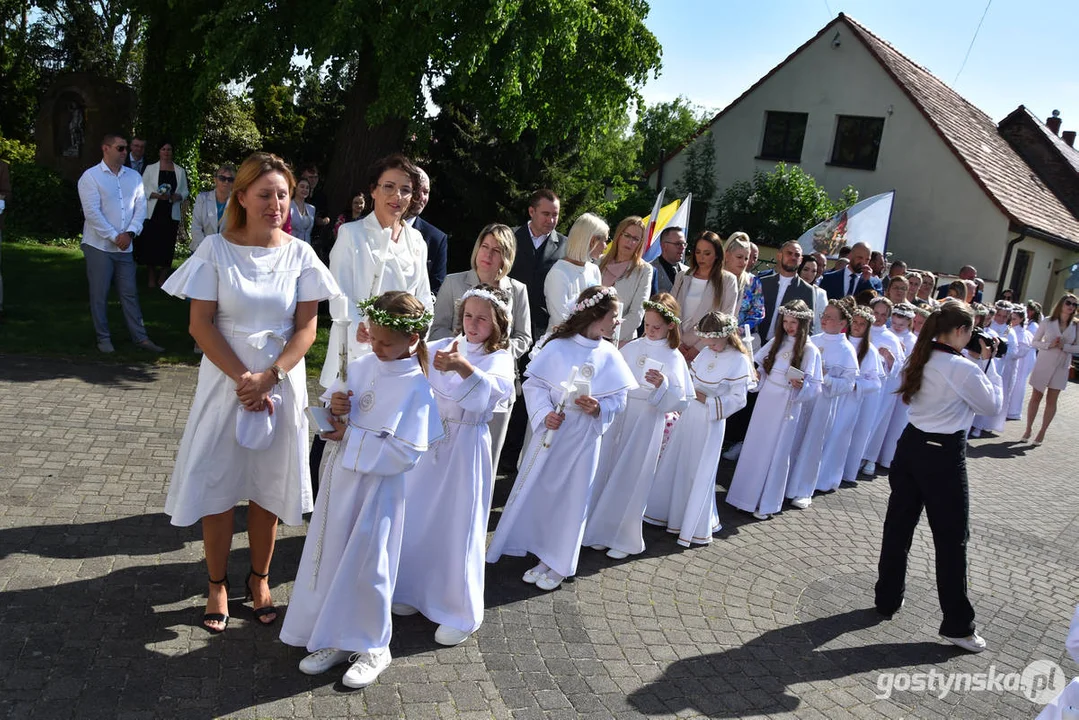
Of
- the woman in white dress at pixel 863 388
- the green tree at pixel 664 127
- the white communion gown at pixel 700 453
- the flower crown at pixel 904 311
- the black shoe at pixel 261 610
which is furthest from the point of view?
the green tree at pixel 664 127

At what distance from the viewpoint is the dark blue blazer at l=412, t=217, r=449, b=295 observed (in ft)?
20.8

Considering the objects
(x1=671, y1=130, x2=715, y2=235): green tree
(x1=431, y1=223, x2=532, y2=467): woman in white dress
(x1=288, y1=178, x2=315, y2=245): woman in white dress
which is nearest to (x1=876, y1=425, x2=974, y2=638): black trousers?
(x1=431, y1=223, x2=532, y2=467): woman in white dress

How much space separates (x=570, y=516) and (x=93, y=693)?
9.54 ft

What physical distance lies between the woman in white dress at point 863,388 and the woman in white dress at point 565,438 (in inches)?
163

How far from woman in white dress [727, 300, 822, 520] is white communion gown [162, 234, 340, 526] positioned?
459 centimetres

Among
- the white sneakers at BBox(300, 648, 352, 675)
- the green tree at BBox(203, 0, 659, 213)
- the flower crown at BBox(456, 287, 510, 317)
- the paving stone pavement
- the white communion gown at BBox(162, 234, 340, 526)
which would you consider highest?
the green tree at BBox(203, 0, 659, 213)

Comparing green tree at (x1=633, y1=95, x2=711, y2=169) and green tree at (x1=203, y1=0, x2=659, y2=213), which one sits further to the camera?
green tree at (x1=633, y1=95, x2=711, y2=169)

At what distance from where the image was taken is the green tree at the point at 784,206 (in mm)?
24172

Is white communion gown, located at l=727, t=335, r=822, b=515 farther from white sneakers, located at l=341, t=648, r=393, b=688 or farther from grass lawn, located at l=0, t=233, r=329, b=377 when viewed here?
grass lawn, located at l=0, t=233, r=329, b=377

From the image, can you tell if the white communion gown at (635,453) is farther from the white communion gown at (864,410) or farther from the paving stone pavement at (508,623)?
the white communion gown at (864,410)

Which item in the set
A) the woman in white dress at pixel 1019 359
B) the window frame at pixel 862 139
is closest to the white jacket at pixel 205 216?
the woman in white dress at pixel 1019 359

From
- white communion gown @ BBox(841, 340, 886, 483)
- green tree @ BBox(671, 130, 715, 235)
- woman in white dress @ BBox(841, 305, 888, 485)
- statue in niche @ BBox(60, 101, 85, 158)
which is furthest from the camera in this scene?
green tree @ BBox(671, 130, 715, 235)

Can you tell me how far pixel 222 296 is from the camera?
4137mm

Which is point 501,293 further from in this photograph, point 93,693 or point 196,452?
point 93,693
